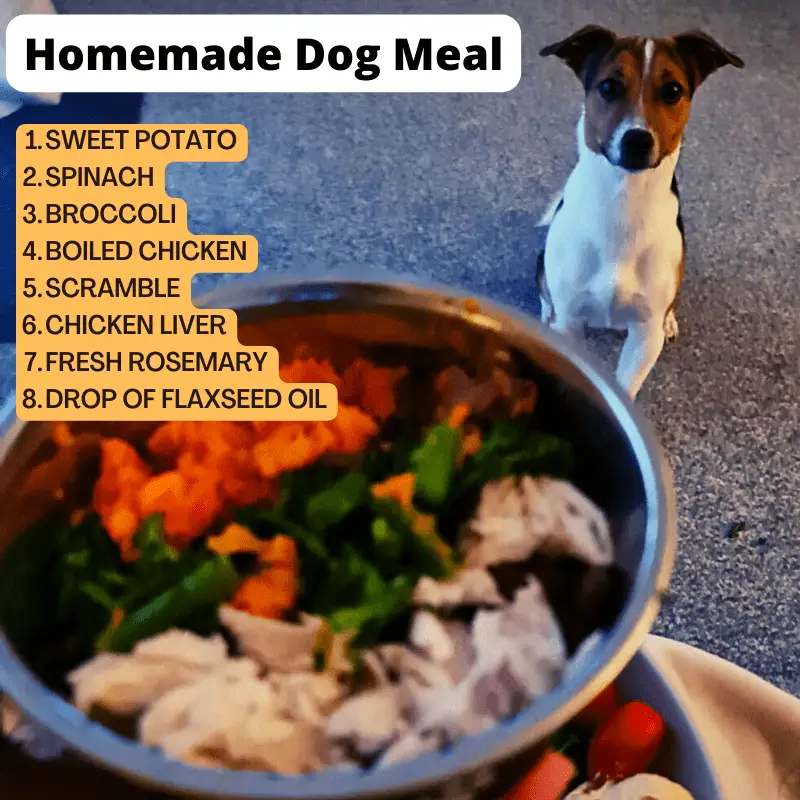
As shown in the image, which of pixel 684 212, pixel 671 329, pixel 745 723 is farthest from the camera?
pixel 684 212

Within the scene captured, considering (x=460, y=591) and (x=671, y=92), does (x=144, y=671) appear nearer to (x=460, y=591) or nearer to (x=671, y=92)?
(x=460, y=591)

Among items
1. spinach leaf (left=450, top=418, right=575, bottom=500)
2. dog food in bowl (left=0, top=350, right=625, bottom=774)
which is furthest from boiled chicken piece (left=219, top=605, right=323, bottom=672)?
spinach leaf (left=450, top=418, right=575, bottom=500)

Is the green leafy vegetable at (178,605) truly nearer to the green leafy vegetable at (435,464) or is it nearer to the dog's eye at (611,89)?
the green leafy vegetable at (435,464)

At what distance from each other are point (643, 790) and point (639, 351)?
0.54m

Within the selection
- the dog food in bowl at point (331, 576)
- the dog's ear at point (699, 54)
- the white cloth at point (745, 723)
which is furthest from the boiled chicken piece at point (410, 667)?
the dog's ear at point (699, 54)

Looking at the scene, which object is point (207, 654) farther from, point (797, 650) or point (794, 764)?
point (797, 650)

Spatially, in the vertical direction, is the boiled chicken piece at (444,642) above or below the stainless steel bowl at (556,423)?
below

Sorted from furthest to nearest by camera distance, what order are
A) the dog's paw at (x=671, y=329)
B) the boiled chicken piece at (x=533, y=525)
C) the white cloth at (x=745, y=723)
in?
the dog's paw at (x=671, y=329) < the white cloth at (x=745, y=723) < the boiled chicken piece at (x=533, y=525)

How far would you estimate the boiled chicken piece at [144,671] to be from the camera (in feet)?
1.32

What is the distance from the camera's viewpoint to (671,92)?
0.80 metres

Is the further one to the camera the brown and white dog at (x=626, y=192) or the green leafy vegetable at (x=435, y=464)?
the brown and white dog at (x=626, y=192)

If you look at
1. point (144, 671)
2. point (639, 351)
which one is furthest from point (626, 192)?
point (144, 671)

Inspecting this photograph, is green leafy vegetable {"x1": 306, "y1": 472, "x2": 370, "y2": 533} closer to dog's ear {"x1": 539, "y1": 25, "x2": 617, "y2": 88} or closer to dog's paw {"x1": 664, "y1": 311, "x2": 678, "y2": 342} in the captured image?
dog's ear {"x1": 539, "y1": 25, "x2": 617, "y2": 88}

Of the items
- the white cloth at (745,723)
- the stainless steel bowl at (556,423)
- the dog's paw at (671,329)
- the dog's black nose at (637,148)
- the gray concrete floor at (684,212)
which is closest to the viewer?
the stainless steel bowl at (556,423)
